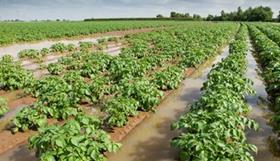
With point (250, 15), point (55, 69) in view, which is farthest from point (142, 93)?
point (250, 15)

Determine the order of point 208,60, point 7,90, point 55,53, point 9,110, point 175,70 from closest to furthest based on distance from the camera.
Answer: point 9,110 → point 7,90 → point 175,70 → point 208,60 → point 55,53

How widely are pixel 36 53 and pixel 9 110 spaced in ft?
35.7

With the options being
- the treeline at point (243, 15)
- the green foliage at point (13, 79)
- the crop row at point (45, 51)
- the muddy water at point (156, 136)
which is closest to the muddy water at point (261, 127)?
the muddy water at point (156, 136)

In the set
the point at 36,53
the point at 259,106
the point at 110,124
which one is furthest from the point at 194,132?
the point at 36,53

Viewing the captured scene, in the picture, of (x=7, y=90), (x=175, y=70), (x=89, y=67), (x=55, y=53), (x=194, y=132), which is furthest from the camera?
(x=55, y=53)

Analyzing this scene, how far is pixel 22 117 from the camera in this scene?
7.70 metres

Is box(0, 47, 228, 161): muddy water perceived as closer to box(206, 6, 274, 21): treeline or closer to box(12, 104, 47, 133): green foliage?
box(12, 104, 47, 133): green foliage

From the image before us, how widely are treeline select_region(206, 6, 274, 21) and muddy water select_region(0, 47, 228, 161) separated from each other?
10559 cm

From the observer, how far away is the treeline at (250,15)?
4328 inches

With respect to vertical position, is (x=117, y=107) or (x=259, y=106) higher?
(x=117, y=107)

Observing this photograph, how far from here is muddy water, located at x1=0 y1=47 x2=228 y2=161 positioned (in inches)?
269

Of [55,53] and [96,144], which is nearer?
[96,144]

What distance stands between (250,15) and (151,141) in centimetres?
11160

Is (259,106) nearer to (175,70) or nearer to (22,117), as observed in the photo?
(175,70)
